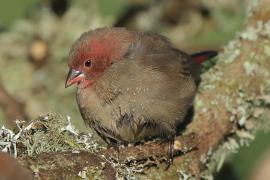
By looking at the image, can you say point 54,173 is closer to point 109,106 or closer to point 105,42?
point 109,106

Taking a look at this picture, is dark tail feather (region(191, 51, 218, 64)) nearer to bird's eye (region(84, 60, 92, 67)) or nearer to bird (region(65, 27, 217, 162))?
bird (region(65, 27, 217, 162))

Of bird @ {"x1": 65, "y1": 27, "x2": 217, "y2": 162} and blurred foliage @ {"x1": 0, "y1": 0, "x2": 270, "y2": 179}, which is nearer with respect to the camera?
bird @ {"x1": 65, "y1": 27, "x2": 217, "y2": 162}

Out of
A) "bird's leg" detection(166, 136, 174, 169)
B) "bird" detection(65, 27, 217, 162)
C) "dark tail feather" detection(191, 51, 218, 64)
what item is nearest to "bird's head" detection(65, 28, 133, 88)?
"bird" detection(65, 27, 217, 162)

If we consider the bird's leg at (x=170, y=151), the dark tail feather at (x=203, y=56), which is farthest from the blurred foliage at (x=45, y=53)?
the bird's leg at (x=170, y=151)

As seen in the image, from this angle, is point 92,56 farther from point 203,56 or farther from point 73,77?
point 203,56

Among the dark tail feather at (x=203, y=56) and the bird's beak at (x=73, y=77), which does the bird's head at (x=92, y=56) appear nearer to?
the bird's beak at (x=73, y=77)

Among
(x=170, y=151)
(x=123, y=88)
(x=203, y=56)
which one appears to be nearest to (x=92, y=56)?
(x=123, y=88)

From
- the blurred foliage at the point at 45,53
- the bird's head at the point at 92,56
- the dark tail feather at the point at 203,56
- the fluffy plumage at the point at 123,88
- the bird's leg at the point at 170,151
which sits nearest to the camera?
the bird's leg at the point at 170,151
